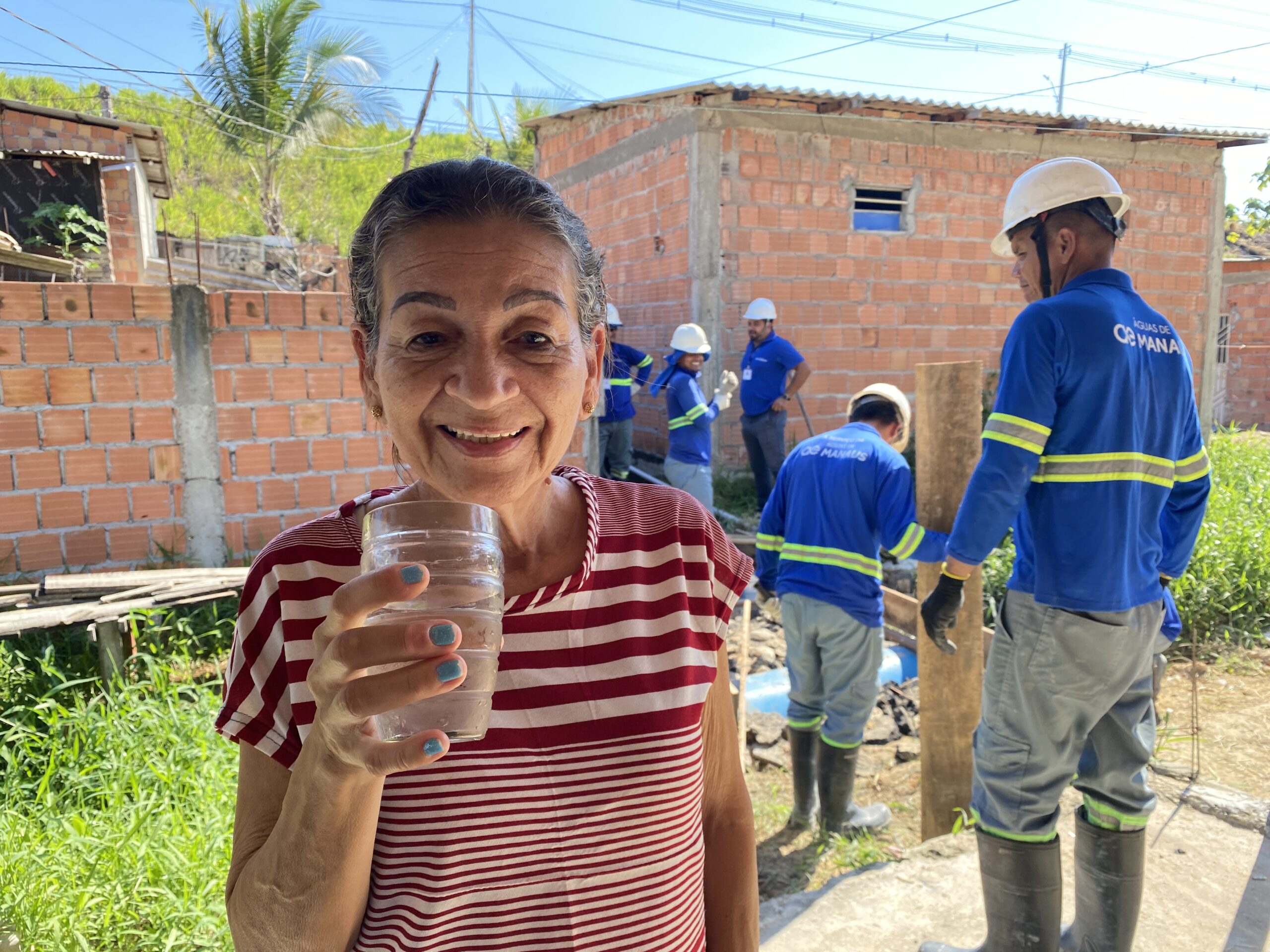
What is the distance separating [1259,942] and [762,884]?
67.7 inches

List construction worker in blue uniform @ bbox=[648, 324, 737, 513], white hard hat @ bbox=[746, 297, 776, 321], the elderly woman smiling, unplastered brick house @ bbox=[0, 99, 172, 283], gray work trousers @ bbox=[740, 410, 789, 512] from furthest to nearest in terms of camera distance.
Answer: unplastered brick house @ bbox=[0, 99, 172, 283]
gray work trousers @ bbox=[740, 410, 789, 512]
white hard hat @ bbox=[746, 297, 776, 321]
construction worker in blue uniform @ bbox=[648, 324, 737, 513]
the elderly woman smiling

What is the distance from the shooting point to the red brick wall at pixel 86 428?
14.3 feet

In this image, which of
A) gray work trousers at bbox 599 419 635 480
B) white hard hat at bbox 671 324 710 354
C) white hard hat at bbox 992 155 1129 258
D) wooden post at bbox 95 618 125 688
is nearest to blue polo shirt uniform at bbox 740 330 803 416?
white hard hat at bbox 671 324 710 354

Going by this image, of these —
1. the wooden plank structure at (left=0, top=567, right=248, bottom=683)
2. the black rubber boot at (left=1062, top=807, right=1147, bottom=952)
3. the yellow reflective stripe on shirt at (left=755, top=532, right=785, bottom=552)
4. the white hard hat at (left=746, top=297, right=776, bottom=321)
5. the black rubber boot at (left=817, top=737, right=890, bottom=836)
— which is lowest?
the black rubber boot at (left=817, top=737, right=890, bottom=836)

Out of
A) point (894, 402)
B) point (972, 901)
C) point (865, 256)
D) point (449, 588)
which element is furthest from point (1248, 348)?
point (449, 588)

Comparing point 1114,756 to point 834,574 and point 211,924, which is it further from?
point 211,924

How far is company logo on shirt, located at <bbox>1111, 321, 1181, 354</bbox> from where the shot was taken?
2.62 meters

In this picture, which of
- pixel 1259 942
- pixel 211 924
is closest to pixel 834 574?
pixel 1259 942

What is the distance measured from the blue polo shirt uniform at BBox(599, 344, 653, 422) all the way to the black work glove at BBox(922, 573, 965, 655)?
17.7ft

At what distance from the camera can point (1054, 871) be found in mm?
2643

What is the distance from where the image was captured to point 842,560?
3.89m

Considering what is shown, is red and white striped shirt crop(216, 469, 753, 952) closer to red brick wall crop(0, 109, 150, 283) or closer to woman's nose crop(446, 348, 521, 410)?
woman's nose crop(446, 348, 521, 410)

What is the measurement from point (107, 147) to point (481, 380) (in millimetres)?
15158

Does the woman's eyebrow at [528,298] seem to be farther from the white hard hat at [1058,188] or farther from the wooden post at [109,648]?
the wooden post at [109,648]
